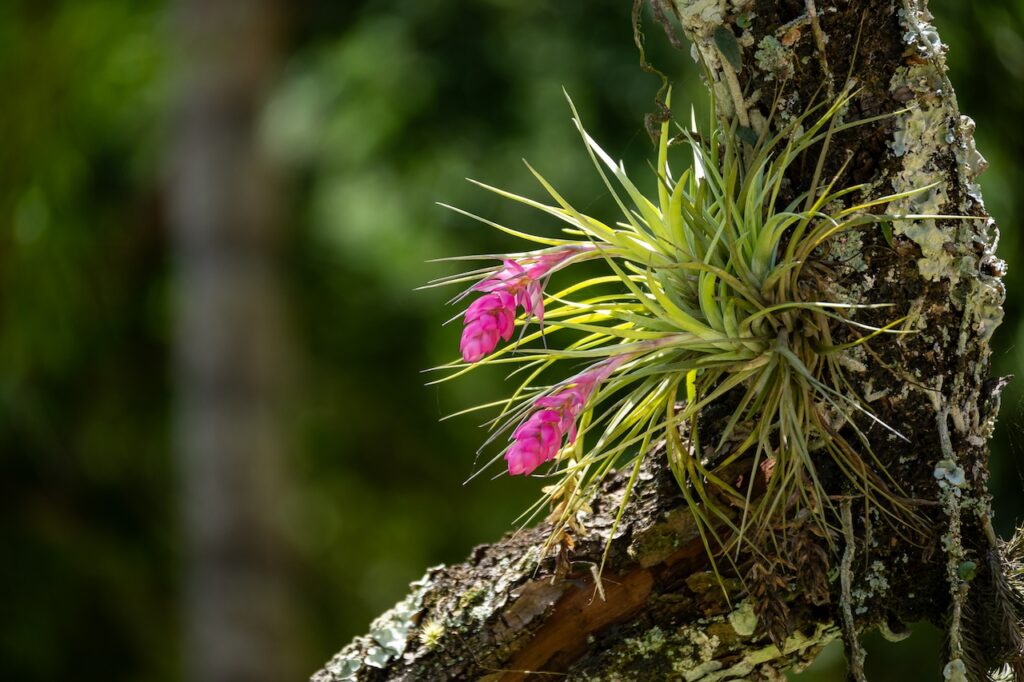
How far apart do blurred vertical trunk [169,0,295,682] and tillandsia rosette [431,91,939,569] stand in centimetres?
185

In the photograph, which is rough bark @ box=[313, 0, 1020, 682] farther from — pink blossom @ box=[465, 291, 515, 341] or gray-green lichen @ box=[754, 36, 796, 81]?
pink blossom @ box=[465, 291, 515, 341]

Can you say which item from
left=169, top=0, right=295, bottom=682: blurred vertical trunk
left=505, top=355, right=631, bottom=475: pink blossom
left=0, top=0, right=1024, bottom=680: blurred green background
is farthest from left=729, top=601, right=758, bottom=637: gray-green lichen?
left=169, top=0, right=295, bottom=682: blurred vertical trunk

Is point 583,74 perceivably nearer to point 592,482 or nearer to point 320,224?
point 320,224

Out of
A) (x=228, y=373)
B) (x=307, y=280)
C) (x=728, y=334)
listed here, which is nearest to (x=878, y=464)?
(x=728, y=334)

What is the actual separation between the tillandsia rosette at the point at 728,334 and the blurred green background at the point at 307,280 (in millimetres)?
1591

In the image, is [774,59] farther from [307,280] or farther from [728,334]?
[307,280]

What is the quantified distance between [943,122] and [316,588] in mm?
3411

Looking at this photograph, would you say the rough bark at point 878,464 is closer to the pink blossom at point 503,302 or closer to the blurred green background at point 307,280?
the pink blossom at point 503,302

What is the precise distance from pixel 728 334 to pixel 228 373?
78.0 inches

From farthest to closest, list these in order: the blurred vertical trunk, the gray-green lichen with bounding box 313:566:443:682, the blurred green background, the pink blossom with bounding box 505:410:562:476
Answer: the blurred green background, the blurred vertical trunk, the gray-green lichen with bounding box 313:566:443:682, the pink blossom with bounding box 505:410:562:476

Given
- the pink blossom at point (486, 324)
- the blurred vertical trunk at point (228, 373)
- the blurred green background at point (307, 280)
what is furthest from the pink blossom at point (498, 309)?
the blurred vertical trunk at point (228, 373)

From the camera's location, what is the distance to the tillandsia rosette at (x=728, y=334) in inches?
29.0

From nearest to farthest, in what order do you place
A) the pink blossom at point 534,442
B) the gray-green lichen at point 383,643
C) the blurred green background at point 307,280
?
the pink blossom at point 534,442
the gray-green lichen at point 383,643
the blurred green background at point 307,280

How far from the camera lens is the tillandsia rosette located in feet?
2.42
